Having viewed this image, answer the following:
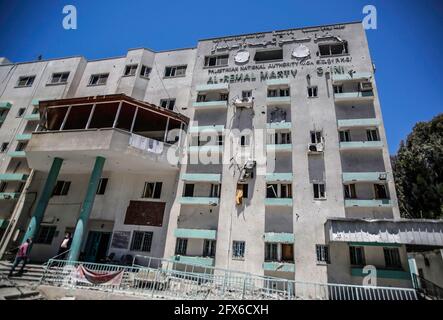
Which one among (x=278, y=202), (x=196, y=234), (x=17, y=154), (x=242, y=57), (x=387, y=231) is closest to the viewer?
(x=387, y=231)

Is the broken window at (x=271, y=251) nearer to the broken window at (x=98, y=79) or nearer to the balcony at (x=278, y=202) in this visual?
the balcony at (x=278, y=202)

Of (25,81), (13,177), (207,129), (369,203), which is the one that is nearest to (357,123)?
(369,203)

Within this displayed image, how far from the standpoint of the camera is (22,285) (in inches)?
428

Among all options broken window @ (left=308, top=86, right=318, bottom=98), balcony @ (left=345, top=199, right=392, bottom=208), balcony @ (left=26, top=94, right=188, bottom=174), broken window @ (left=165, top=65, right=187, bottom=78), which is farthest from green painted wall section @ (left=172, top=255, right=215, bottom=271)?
broken window @ (left=165, top=65, right=187, bottom=78)

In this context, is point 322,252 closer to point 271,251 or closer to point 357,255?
point 357,255

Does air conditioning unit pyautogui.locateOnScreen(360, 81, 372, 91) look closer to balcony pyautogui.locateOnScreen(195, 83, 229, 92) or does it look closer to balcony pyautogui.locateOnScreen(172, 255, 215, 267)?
balcony pyautogui.locateOnScreen(195, 83, 229, 92)

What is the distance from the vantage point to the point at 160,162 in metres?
18.0

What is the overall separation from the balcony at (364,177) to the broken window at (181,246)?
1235 centimetres

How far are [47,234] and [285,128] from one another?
21294 mm

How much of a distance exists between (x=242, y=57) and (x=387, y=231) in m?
19.1

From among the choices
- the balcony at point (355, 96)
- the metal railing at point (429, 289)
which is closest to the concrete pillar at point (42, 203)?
the balcony at point (355, 96)

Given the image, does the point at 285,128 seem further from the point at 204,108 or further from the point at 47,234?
the point at 47,234

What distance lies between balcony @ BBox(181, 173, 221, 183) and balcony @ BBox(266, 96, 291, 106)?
804cm
